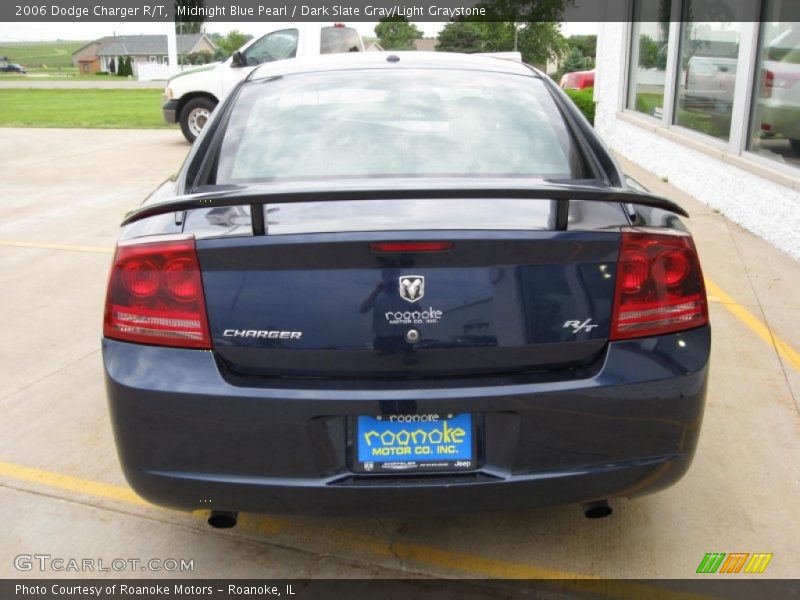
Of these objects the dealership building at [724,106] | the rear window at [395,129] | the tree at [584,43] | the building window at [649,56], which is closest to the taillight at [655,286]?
the rear window at [395,129]

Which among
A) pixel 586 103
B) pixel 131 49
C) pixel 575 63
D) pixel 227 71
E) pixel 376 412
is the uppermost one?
pixel 131 49

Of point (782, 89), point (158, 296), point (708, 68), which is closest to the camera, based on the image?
→ point (158, 296)

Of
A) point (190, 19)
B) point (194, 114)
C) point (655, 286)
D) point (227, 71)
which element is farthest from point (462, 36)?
point (655, 286)

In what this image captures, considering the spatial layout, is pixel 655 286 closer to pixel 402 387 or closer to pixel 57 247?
pixel 402 387

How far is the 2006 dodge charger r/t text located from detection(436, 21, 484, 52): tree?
67.3 meters

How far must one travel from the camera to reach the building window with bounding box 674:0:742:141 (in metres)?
8.45

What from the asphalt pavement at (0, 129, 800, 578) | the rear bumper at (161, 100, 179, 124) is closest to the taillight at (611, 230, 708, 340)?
the asphalt pavement at (0, 129, 800, 578)

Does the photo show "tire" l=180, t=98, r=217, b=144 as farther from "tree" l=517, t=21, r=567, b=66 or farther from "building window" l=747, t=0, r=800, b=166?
"tree" l=517, t=21, r=567, b=66

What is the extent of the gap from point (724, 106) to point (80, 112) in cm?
1881

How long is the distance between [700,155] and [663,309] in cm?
723

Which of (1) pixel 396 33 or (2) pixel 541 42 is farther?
(1) pixel 396 33

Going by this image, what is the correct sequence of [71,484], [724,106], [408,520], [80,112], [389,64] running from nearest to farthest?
1. [408,520]
2. [71,484]
3. [389,64]
4. [724,106]
5. [80,112]

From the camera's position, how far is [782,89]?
7.20 metres

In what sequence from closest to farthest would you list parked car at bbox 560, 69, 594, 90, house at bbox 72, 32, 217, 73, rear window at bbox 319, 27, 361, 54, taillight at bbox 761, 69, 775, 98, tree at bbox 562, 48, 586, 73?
1. taillight at bbox 761, 69, 775, 98
2. rear window at bbox 319, 27, 361, 54
3. parked car at bbox 560, 69, 594, 90
4. tree at bbox 562, 48, 586, 73
5. house at bbox 72, 32, 217, 73
